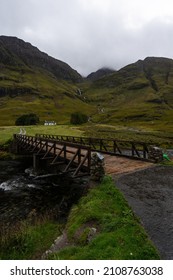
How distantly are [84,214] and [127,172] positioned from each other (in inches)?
273

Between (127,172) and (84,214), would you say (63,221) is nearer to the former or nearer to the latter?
(84,214)

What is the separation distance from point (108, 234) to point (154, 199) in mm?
4094

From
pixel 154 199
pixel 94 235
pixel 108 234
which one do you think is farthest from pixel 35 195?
pixel 108 234

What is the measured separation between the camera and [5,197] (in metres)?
20.0

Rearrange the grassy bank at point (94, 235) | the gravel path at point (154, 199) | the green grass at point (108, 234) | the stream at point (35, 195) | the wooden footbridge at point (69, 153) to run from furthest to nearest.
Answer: the wooden footbridge at point (69, 153) → the stream at point (35, 195) → the gravel path at point (154, 199) → the grassy bank at point (94, 235) → the green grass at point (108, 234)

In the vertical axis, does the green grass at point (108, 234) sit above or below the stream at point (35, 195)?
above

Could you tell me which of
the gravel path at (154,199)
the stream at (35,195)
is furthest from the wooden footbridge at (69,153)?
the gravel path at (154,199)

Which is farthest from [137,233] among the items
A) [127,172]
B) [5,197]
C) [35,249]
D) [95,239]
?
[5,197]

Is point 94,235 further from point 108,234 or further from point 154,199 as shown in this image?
point 154,199

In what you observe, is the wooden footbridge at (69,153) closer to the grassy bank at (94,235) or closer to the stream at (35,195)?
the stream at (35,195)

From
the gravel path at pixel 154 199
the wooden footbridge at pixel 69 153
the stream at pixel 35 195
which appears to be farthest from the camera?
the wooden footbridge at pixel 69 153

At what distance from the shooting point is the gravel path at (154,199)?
8.53 meters

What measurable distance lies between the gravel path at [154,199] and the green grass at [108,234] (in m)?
0.38
